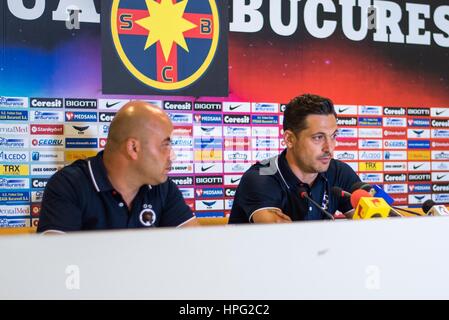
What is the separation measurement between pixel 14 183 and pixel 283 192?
1.56 metres

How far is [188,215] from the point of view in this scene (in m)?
1.90

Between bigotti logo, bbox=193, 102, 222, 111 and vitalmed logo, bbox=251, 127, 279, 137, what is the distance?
274 millimetres

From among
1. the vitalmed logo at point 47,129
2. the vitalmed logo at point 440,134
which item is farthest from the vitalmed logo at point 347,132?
the vitalmed logo at point 47,129

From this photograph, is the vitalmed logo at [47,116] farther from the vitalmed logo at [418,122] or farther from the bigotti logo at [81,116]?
the vitalmed logo at [418,122]

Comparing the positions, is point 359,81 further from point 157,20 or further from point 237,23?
point 157,20

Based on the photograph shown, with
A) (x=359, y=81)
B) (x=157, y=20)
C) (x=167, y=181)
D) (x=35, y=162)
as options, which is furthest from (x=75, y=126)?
(x=359, y=81)

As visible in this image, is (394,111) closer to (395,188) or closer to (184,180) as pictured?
(395,188)

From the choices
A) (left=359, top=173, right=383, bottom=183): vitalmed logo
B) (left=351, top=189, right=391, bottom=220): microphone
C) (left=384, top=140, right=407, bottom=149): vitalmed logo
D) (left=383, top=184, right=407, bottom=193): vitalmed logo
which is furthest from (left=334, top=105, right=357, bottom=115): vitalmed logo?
(left=351, top=189, right=391, bottom=220): microphone

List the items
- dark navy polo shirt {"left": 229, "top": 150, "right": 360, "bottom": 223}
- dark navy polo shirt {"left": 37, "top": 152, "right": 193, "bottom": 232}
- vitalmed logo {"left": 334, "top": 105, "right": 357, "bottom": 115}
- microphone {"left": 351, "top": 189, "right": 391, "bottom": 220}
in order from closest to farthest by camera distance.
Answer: microphone {"left": 351, "top": 189, "right": 391, "bottom": 220} < dark navy polo shirt {"left": 37, "top": 152, "right": 193, "bottom": 232} < dark navy polo shirt {"left": 229, "top": 150, "right": 360, "bottom": 223} < vitalmed logo {"left": 334, "top": 105, "right": 357, "bottom": 115}

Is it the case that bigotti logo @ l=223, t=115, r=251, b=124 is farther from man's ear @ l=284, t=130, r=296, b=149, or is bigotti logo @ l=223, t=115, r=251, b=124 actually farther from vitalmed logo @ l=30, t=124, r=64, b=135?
vitalmed logo @ l=30, t=124, r=64, b=135

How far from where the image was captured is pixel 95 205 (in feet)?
5.54

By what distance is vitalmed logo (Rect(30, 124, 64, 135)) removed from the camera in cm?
268

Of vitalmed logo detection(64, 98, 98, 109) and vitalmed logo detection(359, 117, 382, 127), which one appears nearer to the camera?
vitalmed logo detection(64, 98, 98, 109)

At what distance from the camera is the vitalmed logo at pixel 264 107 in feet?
9.97
